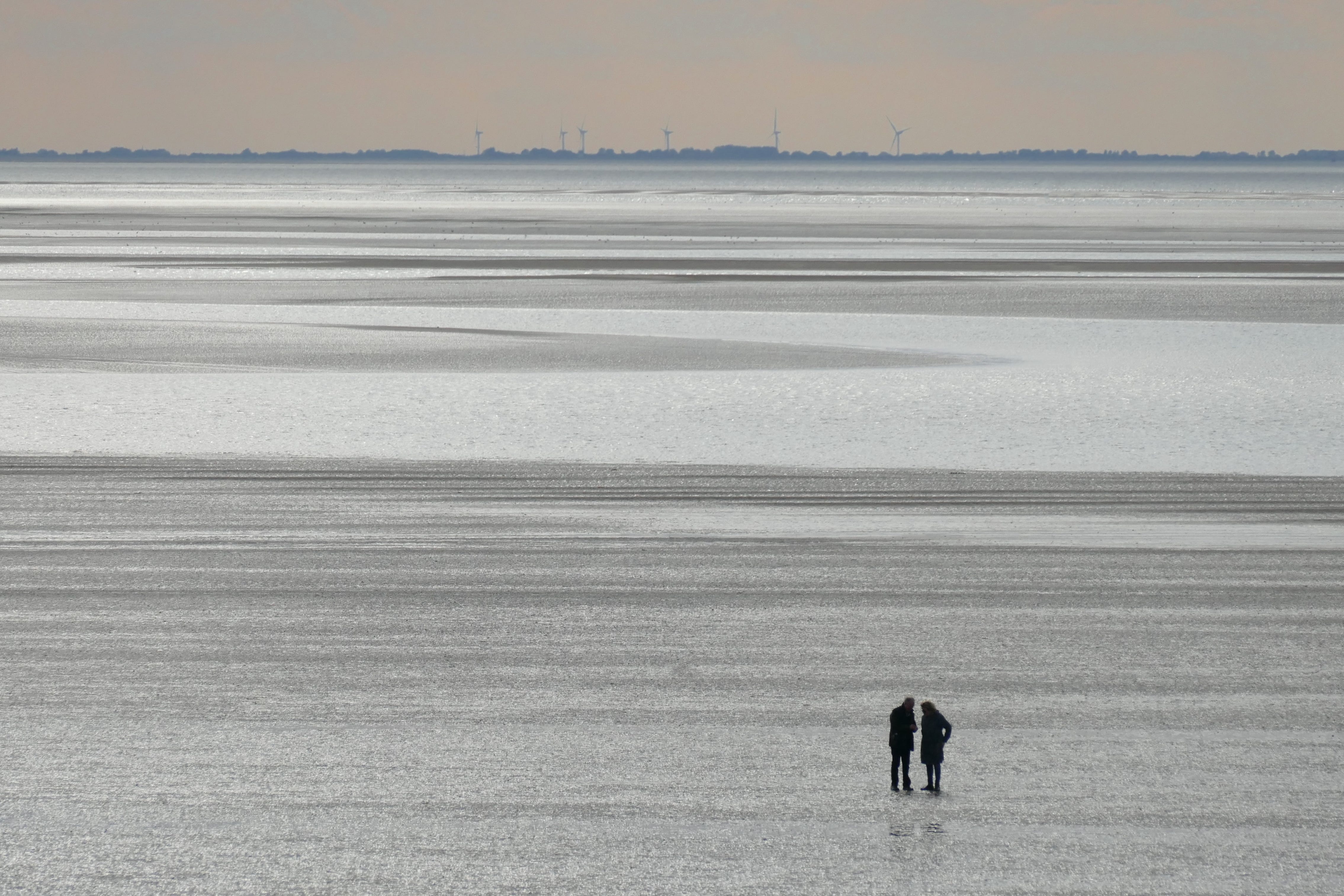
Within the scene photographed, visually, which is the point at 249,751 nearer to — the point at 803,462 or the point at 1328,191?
the point at 803,462

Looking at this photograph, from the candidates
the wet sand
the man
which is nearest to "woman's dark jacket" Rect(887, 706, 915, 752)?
the man

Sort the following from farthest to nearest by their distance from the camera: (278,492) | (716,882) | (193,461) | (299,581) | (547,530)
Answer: (193,461) < (278,492) < (547,530) < (299,581) < (716,882)

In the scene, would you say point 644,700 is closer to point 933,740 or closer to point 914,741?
point 914,741

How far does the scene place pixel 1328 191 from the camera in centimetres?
12738

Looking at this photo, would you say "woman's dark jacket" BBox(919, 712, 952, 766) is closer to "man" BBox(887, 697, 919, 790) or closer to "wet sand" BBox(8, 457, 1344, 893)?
"man" BBox(887, 697, 919, 790)

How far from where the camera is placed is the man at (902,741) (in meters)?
8.09

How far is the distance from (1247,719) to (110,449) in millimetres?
13450

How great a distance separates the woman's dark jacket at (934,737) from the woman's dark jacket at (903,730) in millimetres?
67

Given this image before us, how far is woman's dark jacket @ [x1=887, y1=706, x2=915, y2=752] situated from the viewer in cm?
809

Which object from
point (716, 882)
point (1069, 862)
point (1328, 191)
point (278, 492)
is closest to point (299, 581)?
point (278, 492)

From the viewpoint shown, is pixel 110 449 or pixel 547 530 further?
pixel 110 449

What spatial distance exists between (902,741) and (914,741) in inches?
13.5

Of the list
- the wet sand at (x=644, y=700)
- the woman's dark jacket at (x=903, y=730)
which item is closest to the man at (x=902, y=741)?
the woman's dark jacket at (x=903, y=730)

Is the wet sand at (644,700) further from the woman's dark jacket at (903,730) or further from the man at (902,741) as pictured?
the woman's dark jacket at (903,730)
